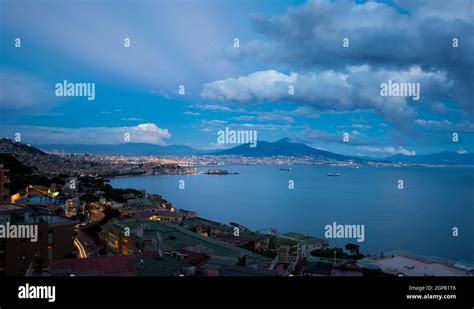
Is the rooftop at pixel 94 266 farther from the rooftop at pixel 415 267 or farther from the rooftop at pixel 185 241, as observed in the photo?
the rooftop at pixel 415 267

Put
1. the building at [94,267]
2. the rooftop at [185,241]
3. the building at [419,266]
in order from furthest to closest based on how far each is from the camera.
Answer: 1. the rooftop at [185,241]
2. the building at [94,267]
3. the building at [419,266]

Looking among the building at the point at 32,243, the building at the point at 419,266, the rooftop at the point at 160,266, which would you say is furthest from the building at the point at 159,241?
the building at the point at 419,266

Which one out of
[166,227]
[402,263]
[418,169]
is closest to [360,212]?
[166,227]

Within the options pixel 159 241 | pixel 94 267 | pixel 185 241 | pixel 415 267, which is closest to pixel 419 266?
pixel 415 267

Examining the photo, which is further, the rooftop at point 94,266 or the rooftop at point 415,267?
the rooftop at point 94,266

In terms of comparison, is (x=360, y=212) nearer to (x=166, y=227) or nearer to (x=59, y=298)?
(x=166, y=227)

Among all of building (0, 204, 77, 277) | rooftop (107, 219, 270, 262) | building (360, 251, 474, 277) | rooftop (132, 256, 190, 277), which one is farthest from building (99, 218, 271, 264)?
building (360, 251, 474, 277)

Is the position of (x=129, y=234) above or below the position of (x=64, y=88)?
below

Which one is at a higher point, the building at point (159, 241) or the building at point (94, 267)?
the building at point (94, 267)

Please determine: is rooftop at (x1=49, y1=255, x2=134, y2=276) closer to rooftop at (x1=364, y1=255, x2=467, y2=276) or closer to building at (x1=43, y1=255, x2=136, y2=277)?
building at (x1=43, y1=255, x2=136, y2=277)
